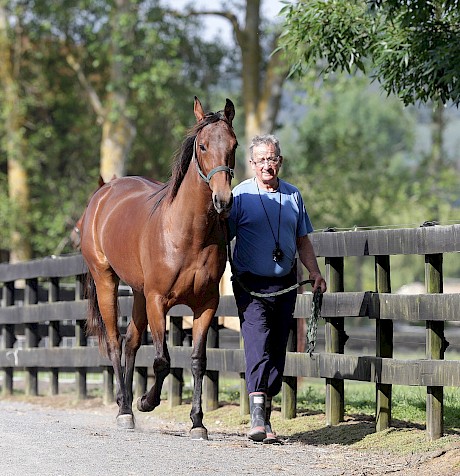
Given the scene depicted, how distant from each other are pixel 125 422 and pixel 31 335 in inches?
172

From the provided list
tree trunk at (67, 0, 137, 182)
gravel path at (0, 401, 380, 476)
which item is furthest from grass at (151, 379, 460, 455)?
tree trunk at (67, 0, 137, 182)

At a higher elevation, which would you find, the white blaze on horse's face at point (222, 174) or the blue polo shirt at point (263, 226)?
the white blaze on horse's face at point (222, 174)

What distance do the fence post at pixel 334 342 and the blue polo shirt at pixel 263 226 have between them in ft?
3.22

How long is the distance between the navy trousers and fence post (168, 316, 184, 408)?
2.68 metres

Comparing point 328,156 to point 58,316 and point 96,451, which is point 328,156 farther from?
point 96,451

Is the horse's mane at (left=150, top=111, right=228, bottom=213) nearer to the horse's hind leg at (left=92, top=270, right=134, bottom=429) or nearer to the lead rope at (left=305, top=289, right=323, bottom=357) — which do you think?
the lead rope at (left=305, top=289, right=323, bottom=357)

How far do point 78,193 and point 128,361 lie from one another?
22979mm

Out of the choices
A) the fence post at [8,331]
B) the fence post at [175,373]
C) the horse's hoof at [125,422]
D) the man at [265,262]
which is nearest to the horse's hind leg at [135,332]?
the horse's hoof at [125,422]

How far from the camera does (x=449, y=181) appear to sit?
37781mm

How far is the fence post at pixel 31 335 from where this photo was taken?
12805mm

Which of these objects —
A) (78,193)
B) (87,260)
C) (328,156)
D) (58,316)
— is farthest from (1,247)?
(87,260)

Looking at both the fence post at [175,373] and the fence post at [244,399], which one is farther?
the fence post at [175,373]

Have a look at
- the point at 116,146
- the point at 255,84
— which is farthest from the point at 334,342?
the point at 255,84

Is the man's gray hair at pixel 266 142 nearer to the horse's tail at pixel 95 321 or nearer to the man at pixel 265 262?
the man at pixel 265 262
